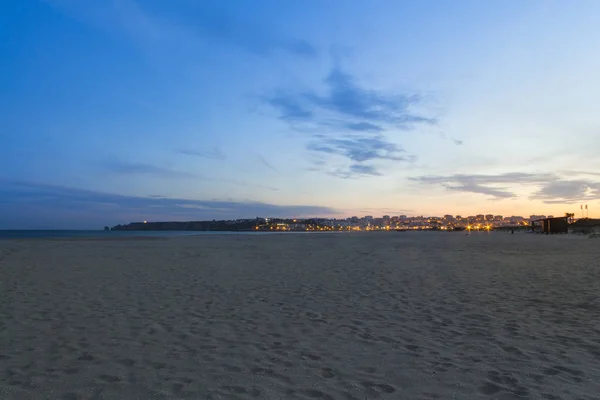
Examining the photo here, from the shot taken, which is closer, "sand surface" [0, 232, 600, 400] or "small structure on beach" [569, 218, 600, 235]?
"sand surface" [0, 232, 600, 400]

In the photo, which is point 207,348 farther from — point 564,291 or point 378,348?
point 564,291

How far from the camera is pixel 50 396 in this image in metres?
5.04

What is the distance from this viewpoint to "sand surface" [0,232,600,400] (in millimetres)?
5348

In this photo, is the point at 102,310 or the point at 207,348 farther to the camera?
the point at 102,310

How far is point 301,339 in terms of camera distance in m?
7.58

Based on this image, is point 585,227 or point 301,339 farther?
point 585,227

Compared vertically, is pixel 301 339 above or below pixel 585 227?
below

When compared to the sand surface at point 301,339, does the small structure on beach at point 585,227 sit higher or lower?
higher

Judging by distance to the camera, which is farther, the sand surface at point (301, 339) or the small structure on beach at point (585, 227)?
the small structure on beach at point (585, 227)

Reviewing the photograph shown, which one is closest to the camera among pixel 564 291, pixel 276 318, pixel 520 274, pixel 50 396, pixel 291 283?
pixel 50 396

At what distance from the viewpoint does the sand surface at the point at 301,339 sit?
535cm

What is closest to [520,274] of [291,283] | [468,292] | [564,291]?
[564,291]

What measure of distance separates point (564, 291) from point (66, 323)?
43.8ft

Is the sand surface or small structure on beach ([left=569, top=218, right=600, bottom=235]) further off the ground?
small structure on beach ([left=569, top=218, right=600, bottom=235])
